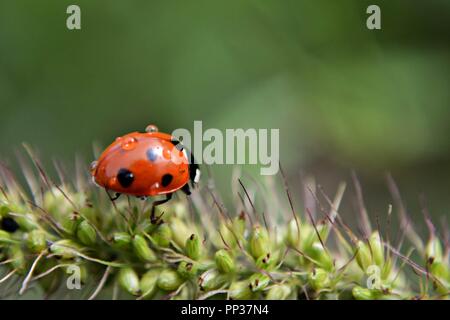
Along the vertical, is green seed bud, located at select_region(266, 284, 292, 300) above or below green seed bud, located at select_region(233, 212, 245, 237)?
below

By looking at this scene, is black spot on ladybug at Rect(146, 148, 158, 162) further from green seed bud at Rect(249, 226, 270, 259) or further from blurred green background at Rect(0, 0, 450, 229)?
blurred green background at Rect(0, 0, 450, 229)

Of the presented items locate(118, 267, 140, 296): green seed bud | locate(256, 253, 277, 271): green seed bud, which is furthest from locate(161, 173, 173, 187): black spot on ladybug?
locate(256, 253, 277, 271): green seed bud

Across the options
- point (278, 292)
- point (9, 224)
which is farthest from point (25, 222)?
point (278, 292)

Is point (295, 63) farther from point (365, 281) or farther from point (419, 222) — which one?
point (365, 281)

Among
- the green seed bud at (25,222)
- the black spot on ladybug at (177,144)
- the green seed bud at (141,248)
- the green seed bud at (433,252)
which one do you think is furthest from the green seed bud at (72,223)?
the green seed bud at (433,252)

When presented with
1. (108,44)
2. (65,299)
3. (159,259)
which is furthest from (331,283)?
(108,44)

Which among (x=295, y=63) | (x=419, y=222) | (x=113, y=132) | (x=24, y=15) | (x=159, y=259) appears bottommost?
(x=419, y=222)
